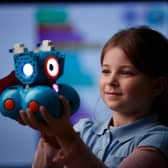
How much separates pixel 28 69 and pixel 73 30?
1.06 meters

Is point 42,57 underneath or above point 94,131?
above

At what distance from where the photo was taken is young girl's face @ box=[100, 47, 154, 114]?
2.21ft

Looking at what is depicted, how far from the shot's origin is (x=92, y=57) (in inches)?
64.6

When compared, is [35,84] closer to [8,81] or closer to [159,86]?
[8,81]

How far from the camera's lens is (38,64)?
0.59 m

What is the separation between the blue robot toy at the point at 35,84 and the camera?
0.57m

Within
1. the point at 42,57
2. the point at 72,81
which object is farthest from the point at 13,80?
the point at 72,81

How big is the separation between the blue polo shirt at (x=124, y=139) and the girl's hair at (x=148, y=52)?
26 mm

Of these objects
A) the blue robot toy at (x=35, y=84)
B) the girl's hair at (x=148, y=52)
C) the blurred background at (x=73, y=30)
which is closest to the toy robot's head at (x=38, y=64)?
the blue robot toy at (x=35, y=84)

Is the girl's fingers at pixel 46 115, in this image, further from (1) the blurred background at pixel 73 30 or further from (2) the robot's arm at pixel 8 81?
(1) the blurred background at pixel 73 30

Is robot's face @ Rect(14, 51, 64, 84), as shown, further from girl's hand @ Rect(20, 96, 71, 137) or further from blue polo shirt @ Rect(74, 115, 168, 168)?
blue polo shirt @ Rect(74, 115, 168, 168)

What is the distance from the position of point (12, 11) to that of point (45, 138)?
43.0 inches

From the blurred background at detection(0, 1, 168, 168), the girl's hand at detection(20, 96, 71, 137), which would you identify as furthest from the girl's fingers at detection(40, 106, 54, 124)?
the blurred background at detection(0, 1, 168, 168)

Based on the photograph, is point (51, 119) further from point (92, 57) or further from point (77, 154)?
point (92, 57)
